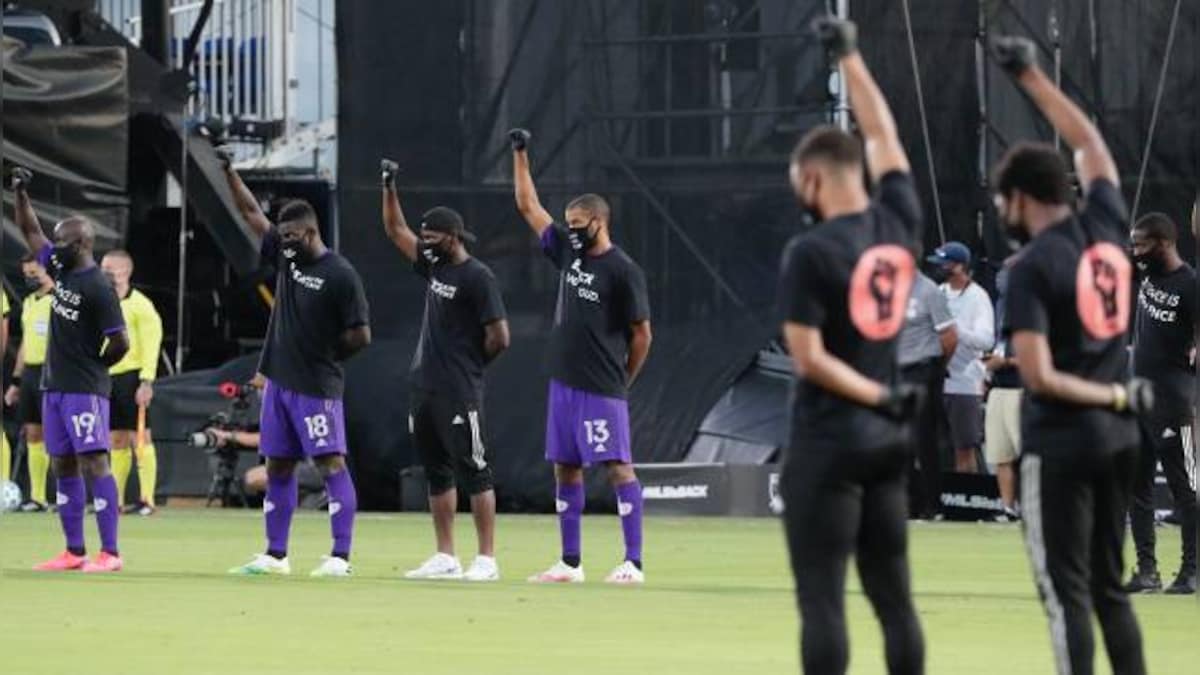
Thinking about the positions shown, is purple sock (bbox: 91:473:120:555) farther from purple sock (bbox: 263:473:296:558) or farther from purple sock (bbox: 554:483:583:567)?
purple sock (bbox: 554:483:583:567)

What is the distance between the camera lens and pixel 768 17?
86.1 feet

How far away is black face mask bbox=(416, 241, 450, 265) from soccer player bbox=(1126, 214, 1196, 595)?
412cm

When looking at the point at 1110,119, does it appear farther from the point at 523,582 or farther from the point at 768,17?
the point at 523,582

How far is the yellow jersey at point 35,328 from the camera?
26.8 metres

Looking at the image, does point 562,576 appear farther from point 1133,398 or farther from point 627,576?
point 1133,398

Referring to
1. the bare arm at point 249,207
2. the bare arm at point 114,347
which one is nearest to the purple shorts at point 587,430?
the bare arm at point 249,207

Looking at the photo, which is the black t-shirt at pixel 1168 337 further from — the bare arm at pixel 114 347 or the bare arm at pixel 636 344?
the bare arm at pixel 114 347

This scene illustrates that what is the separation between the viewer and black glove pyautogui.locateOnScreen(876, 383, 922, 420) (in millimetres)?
9516

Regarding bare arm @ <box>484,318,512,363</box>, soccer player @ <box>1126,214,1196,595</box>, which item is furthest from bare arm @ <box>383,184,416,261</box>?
soccer player @ <box>1126,214,1196,595</box>

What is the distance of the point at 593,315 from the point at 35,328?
10153 millimetres

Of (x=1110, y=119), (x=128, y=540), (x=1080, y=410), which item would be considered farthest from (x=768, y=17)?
(x=1080, y=410)

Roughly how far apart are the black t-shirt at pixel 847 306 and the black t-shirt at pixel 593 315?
8.16 metres

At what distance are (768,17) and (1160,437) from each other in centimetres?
1005

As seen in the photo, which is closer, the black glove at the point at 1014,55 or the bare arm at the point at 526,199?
the black glove at the point at 1014,55
